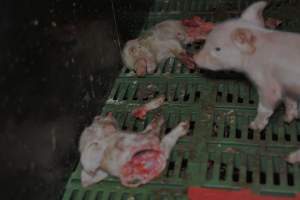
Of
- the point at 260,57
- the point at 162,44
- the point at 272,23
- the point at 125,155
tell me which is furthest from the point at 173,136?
the point at 272,23

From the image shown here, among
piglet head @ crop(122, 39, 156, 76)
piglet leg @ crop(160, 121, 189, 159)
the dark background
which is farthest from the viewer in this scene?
piglet head @ crop(122, 39, 156, 76)

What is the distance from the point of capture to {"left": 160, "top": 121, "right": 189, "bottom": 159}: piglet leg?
2029mm

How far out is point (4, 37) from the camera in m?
1.55

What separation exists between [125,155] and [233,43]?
612 millimetres

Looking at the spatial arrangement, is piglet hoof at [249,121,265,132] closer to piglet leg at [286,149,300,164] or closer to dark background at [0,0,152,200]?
piglet leg at [286,149,300,164]

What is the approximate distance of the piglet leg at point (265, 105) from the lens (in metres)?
1.99

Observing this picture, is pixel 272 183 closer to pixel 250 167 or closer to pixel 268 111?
pixel 250 167

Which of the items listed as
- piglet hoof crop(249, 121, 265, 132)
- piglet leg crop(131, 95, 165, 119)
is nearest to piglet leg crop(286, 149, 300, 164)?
piglet hoof crop(249, 121, 265, 132)

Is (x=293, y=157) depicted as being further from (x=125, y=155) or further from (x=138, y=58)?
(x=138, y=58)

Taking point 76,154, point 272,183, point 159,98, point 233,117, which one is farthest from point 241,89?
point 76,154

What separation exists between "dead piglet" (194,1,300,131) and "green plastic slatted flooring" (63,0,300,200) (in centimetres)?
11

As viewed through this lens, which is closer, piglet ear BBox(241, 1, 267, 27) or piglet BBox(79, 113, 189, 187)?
piglet BBox(79, 113, 189, 187)

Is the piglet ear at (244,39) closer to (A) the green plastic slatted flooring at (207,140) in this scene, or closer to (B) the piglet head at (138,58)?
(A) the green plastic slatted flooring at (207,140)

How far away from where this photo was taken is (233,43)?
1984 mm
